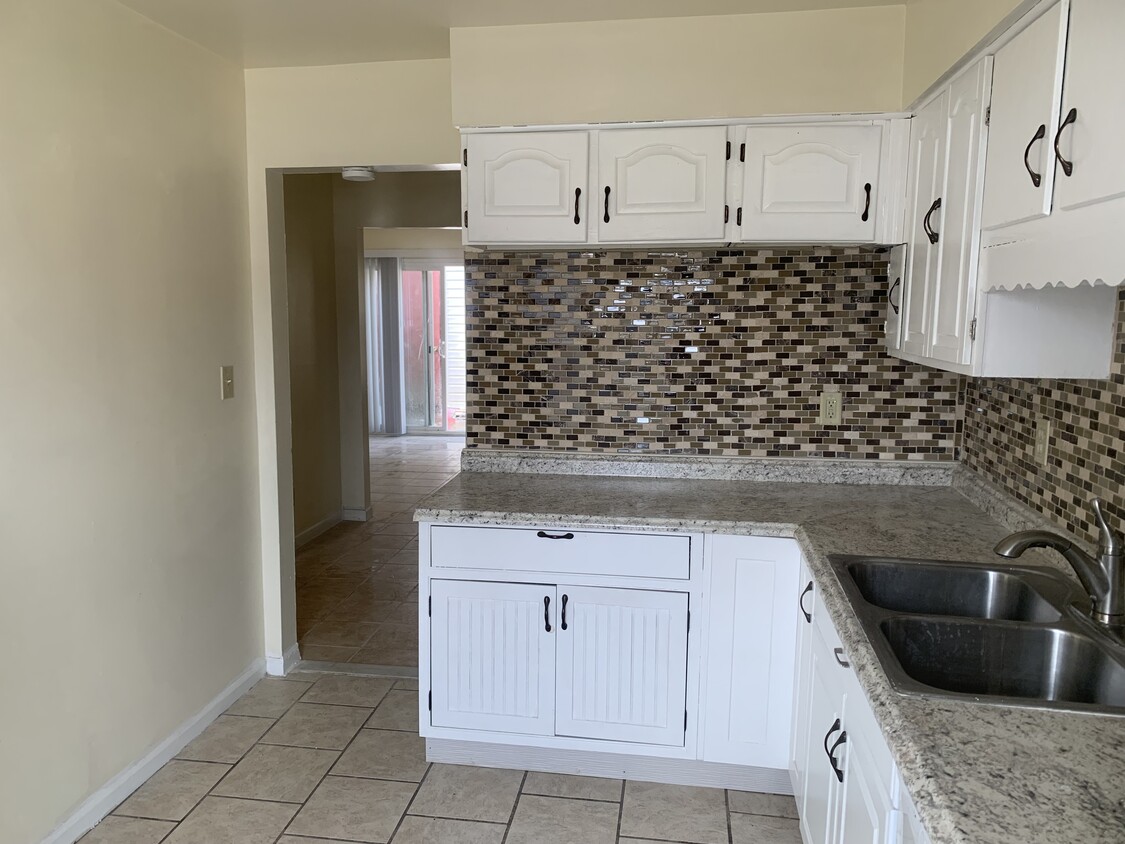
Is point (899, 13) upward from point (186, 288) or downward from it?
upward

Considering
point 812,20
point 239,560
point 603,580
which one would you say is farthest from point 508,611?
point 812,20

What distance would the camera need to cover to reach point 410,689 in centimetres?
312

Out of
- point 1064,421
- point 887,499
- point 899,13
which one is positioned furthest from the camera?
point 887,499

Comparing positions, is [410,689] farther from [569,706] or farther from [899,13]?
[899,13]

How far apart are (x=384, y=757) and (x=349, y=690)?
1.71 feet

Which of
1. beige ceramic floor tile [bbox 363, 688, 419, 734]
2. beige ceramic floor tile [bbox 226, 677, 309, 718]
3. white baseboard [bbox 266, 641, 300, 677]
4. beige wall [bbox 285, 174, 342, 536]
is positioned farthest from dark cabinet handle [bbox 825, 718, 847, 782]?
beige wall [bbox 285, 174, 342, 536]

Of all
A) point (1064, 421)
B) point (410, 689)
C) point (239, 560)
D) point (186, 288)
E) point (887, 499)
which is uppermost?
point (186, 288)

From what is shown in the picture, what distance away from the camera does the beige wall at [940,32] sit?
5.83 ft

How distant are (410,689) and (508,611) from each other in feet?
3.02

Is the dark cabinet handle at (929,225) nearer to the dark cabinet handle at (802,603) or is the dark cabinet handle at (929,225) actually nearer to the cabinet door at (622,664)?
the dark cabinet handle at (802,603)

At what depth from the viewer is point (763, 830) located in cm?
227

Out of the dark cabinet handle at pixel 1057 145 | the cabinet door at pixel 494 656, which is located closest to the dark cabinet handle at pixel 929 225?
the dark cabinet handle at pixel 1057 145

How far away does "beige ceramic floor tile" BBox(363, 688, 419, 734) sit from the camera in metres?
2.85

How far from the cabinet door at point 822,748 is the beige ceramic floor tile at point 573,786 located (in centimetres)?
61
